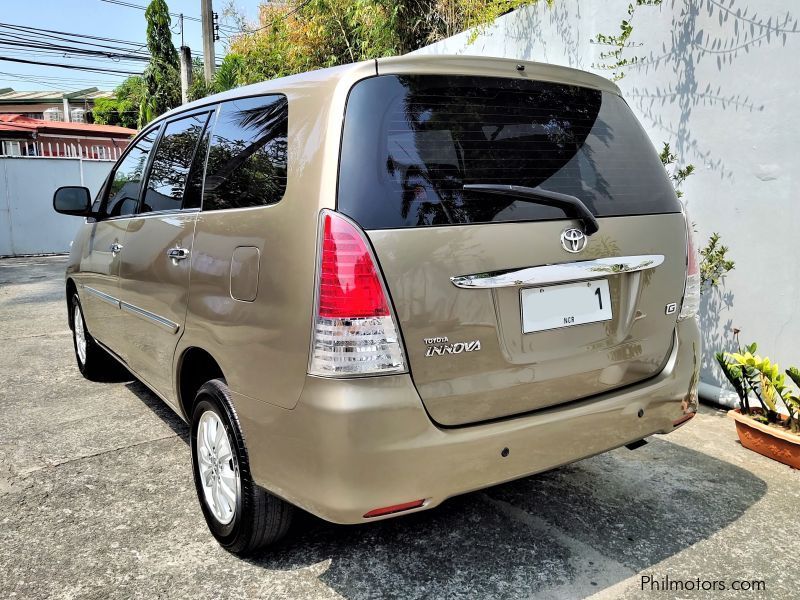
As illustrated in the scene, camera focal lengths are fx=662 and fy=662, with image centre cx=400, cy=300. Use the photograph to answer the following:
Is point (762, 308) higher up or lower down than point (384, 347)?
lower down

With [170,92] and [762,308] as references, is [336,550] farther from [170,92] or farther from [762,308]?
[170,92]

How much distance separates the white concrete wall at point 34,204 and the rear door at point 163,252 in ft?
37.4

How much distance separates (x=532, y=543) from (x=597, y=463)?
904 mm

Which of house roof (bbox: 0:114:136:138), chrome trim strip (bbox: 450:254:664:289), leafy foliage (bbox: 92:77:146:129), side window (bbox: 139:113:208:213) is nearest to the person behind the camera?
chrome trim strip (bbox: 450:254:664:289)

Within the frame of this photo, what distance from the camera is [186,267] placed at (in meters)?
2.66

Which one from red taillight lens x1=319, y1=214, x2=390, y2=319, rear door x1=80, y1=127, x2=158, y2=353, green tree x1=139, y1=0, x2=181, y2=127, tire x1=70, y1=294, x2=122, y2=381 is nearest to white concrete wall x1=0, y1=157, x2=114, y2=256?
tire x1=70, y1=294, x2=122, y2=381

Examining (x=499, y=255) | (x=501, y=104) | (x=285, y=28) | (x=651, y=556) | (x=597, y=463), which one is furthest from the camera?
(x=285, y=28)

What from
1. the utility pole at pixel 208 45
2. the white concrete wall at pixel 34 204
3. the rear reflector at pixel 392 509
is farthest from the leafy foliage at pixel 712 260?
the utility pole at pixel 208 45

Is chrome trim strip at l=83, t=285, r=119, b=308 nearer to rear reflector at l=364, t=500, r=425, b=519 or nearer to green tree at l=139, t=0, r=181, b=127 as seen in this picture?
rear reflector at l=364, t=500, r=425, b=519

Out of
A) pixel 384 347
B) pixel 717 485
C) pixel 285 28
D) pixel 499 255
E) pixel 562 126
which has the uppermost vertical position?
pixel 285 28

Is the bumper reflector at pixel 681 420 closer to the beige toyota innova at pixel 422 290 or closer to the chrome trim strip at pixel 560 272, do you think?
the beige toyota innova at pixel 422 290

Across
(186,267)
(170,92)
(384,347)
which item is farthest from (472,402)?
(170,92)

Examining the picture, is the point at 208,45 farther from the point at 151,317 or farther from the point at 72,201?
the point at 151,317

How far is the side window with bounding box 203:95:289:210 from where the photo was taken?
7.34 ft
